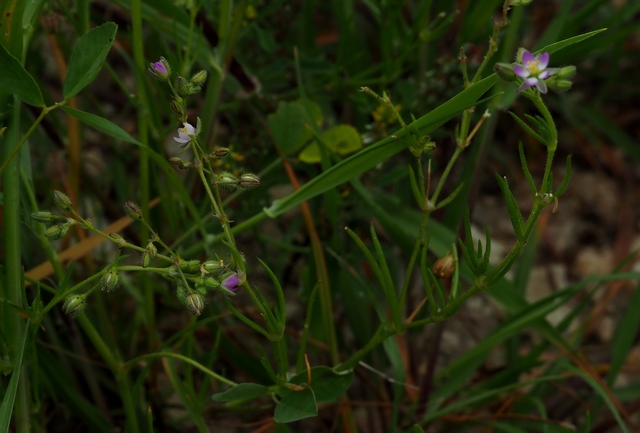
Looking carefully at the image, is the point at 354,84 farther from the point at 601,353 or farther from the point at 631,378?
the point at 631,378

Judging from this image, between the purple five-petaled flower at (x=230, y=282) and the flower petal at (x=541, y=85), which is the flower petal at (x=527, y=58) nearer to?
the flower petal at (x=541, y=85)

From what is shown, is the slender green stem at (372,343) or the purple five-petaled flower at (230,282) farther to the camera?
the slender green stem at (372,343)

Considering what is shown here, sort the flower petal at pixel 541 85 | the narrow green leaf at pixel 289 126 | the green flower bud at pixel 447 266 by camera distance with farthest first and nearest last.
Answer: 1. the narrow green leaf at pixel 289 126
2. the green flower bud at pixel 447 266
3. the flower petal at pixel 541 85

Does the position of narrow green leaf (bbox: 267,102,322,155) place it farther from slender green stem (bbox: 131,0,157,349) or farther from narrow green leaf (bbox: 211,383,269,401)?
narrow green leaf (bbox: 211,383,269,401)

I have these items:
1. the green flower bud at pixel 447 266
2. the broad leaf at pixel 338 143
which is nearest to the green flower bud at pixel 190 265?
the green flower bud at pixel 447 266

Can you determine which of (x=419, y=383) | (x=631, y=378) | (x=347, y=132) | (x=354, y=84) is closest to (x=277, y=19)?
(x=354, y=84)

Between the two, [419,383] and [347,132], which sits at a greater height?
[347,132]
